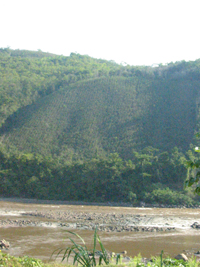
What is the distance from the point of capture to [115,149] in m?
52.1

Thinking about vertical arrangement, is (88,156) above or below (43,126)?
below

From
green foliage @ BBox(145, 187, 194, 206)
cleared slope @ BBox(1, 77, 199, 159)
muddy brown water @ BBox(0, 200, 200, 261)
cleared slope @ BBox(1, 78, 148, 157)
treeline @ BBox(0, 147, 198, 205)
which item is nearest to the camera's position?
muddy brown water @ BBox(0, 200, 200, 261)

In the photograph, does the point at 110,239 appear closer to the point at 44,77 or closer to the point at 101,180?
the point at 101,180

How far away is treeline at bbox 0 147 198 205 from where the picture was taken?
38094 mm

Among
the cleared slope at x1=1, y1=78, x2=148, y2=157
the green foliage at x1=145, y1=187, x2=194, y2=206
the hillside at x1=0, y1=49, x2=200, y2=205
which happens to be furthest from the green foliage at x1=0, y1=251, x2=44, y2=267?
the cleared slope at x1=1, y1=78, x2=148, y2=157

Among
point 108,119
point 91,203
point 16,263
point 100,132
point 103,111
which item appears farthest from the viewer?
point 103,111

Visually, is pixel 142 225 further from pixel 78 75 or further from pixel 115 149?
pixel 78 75

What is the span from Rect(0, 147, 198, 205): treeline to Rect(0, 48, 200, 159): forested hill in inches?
338

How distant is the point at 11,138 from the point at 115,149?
19805 mm

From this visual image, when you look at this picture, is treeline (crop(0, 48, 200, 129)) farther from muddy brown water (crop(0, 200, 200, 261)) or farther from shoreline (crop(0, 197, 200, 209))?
muddy brown water (crop(0, 200, 200, 261))

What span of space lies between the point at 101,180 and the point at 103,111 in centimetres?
2414

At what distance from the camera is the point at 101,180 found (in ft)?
130

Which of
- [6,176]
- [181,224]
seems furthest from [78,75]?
[181,224]

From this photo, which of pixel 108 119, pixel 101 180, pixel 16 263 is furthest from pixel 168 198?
pixel 16 263
